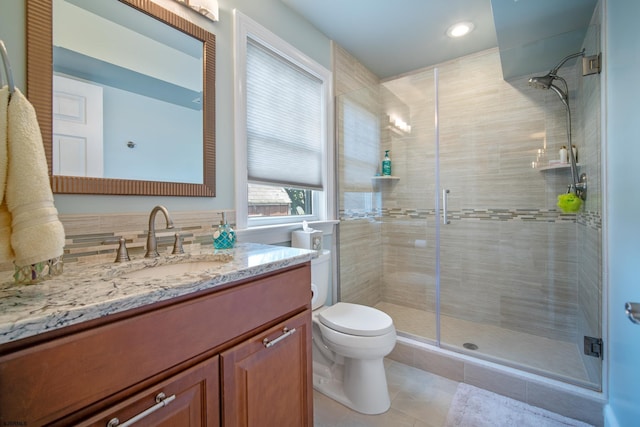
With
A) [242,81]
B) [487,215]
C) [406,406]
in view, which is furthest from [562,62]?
[406,406]

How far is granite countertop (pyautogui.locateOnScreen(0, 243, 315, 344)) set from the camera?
0.51 meters

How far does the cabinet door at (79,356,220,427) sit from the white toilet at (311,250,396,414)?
2.81 ft

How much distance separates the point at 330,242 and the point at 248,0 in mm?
1705

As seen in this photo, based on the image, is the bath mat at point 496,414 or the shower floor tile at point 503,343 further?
the shower floor tile at point 503,343

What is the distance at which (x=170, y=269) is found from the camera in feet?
3.55

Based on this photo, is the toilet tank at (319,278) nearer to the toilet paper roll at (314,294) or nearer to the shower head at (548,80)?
the toilet paper roll at (314,294)

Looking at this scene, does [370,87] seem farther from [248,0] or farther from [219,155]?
[219,155]

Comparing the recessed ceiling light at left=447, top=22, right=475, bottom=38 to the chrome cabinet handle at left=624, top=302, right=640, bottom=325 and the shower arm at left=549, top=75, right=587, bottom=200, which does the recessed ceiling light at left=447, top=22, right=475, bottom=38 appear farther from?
the chrome cabinet handle at left=624, top=302, right=640, bottom=325

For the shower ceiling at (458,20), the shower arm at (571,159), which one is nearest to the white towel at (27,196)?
the shower ceiling at (458,20)

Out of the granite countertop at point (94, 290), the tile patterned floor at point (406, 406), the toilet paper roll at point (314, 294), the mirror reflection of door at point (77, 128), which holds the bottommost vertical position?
the tile patterned floor at point (406, 406)

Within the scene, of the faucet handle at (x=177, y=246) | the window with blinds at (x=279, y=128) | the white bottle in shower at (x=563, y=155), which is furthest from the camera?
the white bottle in shower at (x=563, y=155)

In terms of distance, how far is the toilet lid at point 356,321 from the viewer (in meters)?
1.49

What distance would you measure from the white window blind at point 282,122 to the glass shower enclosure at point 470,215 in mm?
338

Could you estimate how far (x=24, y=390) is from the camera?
1.62 feet
